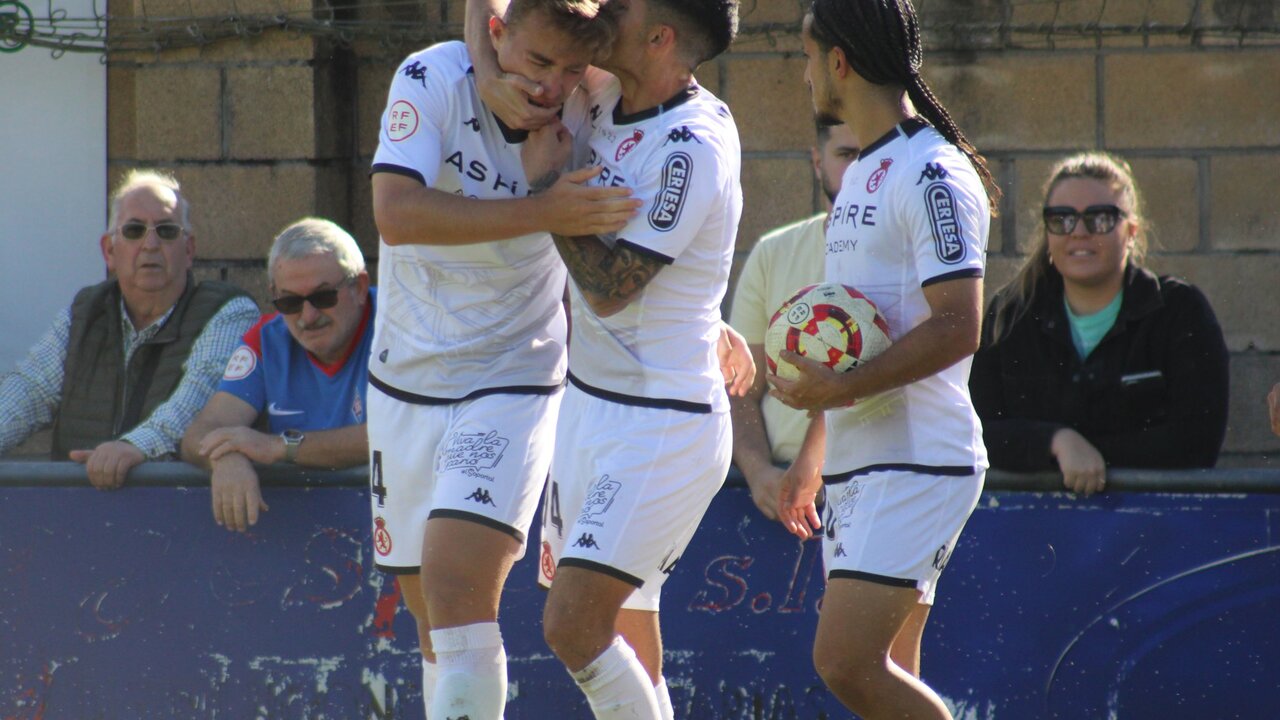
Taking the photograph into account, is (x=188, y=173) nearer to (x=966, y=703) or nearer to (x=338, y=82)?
(x=338, y=82)

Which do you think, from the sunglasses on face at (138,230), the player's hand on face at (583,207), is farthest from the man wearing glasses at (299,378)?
the player's hand on face at (583,207)

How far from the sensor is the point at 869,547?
3545 millimetres

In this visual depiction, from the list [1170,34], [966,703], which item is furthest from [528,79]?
[1170,34]

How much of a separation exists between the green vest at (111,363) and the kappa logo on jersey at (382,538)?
1.80 m

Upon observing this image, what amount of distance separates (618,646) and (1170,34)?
4.31 m

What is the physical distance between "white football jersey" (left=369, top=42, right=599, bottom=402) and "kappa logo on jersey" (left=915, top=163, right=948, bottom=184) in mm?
880

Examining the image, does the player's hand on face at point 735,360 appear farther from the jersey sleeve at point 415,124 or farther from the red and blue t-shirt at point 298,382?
the red and blue t-shirt at point 298,382

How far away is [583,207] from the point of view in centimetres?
350

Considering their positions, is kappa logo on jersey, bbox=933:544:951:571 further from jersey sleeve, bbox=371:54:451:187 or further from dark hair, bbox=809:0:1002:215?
jersey sleeve, bbox=371:54:451:187

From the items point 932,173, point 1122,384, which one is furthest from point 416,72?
point 1122,384

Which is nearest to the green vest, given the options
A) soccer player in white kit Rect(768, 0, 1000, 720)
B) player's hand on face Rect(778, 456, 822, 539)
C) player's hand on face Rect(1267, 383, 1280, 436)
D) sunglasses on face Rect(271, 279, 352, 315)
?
sunglasses on face Rect(271, 279, 352, 315)

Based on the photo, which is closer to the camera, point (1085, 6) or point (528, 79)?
point (528, 79)

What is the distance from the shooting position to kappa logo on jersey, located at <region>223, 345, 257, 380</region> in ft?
16.8

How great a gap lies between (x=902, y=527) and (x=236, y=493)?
89.0 inches
